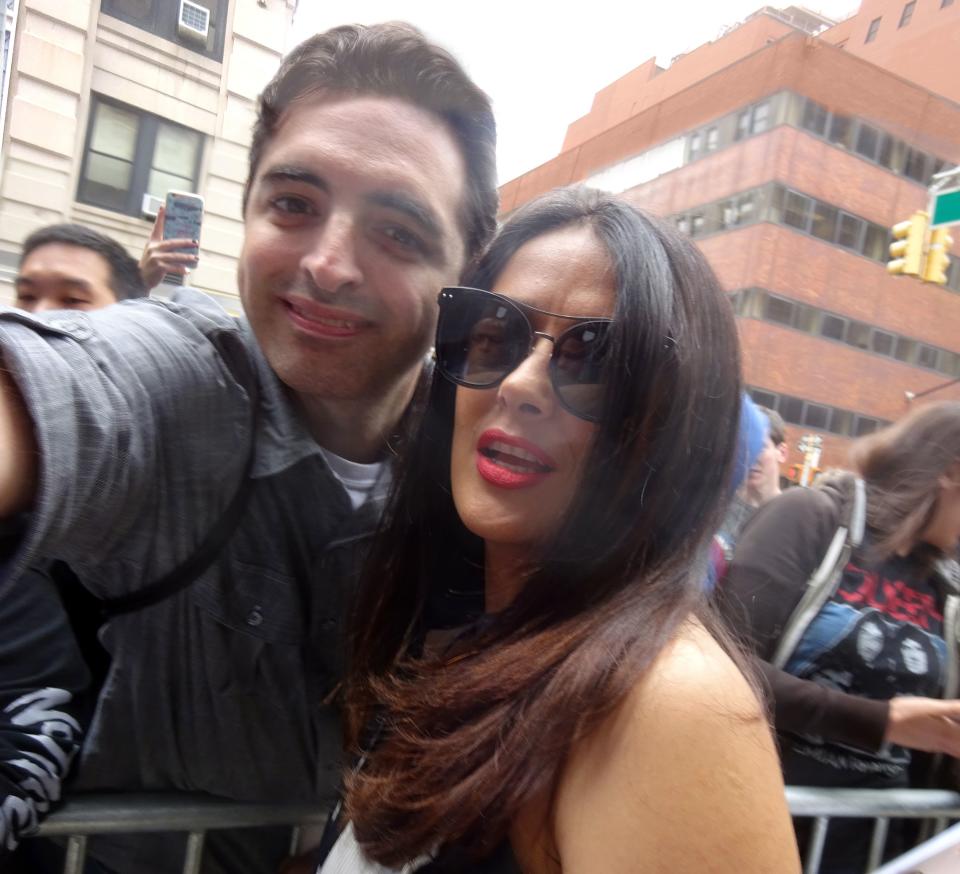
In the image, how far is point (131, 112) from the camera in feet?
7.29

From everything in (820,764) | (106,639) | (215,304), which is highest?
(215,304)

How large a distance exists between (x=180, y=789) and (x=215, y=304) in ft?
3.08

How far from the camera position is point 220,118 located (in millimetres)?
2275

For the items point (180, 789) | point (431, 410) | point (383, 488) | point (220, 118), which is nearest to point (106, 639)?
point (180, 789)

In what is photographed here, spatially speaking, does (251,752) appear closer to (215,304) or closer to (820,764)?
(215,304)

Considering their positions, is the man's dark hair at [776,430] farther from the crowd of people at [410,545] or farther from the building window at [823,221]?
the building window at [823,221]

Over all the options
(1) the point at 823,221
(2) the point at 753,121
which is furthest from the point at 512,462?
(1) the point at 823,221

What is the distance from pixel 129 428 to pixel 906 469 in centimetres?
208

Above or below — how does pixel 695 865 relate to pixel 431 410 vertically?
below

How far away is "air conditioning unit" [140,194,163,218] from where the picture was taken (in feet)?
7.63

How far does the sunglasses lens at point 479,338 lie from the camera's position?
117cm

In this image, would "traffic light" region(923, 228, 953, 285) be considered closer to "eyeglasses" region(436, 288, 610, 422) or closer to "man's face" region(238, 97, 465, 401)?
"man's face" region(238, 97, 465, 401)

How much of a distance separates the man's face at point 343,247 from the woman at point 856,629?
3.53ft

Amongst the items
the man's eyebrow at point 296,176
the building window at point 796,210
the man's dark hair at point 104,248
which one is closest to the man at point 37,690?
the man's eyebrow at point 296,176
